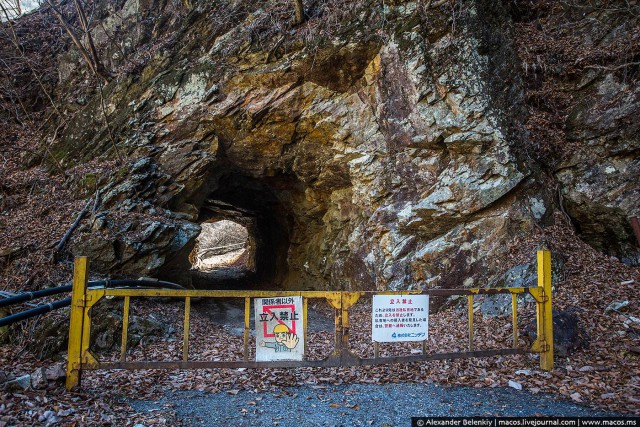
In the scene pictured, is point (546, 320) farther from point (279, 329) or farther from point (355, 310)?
point (355, 310)

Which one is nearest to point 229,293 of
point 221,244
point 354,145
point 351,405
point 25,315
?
point 351,405

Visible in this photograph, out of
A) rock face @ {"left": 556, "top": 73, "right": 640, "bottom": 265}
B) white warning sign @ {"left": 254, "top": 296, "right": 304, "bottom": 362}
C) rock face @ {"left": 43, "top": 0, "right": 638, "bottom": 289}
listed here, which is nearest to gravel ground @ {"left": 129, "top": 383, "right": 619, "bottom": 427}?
white warning sign @ {"left": 254, "top": 296, "right": 304, "bottom": 362}

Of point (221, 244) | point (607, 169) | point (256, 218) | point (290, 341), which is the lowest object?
point (290, 341)

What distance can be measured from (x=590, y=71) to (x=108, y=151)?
13.6 metres

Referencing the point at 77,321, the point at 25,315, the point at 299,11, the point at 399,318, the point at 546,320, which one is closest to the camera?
the point at 77,321

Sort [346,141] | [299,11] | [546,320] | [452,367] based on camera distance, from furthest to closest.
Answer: [346,141] < [299,11] < [452,367] < [546,320]

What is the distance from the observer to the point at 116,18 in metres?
14.7

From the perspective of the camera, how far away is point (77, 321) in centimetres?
394

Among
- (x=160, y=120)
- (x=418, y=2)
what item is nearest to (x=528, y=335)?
(x=418, y=2)

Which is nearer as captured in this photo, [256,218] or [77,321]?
[77,321]

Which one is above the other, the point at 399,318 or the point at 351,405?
the point at 399,318

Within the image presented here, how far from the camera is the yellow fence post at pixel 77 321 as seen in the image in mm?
3939

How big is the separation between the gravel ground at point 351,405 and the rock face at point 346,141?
14.8 ft

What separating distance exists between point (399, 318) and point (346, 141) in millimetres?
7457
